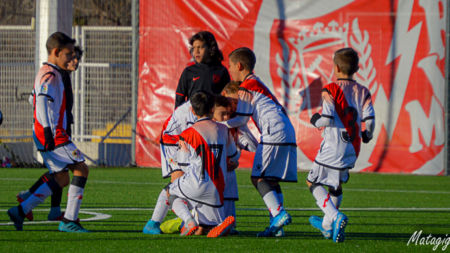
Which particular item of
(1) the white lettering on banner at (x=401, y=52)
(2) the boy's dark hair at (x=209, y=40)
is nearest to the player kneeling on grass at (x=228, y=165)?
(2) the boy's dark hair at (x=209, y=40)

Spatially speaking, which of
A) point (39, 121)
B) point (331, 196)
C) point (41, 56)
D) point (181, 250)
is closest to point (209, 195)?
point (181, 250)

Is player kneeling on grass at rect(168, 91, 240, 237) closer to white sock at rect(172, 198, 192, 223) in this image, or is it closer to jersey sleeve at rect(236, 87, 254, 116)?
white sock at rect(172, 198, 192, 223)

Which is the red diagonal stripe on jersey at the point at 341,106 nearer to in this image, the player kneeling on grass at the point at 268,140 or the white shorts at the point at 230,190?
the player kneeling on grass at the point at 268,140

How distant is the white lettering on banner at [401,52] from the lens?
12242 mm

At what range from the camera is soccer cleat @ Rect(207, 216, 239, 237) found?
4.62 meters

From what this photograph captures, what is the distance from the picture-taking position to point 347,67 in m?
5.08

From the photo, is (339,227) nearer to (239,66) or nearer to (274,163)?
(274,163)

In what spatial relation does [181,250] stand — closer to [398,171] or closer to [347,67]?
[347,67]

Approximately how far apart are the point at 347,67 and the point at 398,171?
7.76m

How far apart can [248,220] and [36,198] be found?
213 cm

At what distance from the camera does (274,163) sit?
16.5ft

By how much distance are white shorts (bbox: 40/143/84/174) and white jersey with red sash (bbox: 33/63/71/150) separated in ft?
0.16

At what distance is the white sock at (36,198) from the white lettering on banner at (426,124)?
29.6 feet

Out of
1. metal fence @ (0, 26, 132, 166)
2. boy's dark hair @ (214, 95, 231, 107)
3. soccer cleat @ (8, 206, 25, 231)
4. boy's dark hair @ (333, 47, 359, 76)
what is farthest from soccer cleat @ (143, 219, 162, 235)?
metal fence @ (0, 26, 132, 166)
